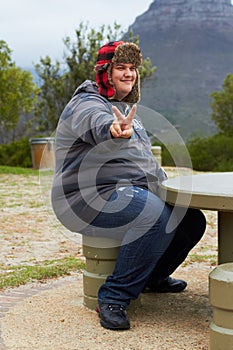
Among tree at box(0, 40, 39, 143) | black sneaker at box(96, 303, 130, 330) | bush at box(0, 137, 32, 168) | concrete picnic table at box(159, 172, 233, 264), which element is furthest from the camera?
tree at box(0, 40, 39, 143)

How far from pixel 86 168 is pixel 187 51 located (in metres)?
75.7

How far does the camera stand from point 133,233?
3.49 metres

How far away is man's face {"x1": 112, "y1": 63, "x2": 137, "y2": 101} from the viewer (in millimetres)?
3680

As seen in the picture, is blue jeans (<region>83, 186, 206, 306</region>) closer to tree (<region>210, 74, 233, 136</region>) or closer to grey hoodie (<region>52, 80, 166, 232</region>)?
grey hoodie (<region>52, 80, 166, 232</region>)

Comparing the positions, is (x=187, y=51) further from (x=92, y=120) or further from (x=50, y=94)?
(x=92, y=120)

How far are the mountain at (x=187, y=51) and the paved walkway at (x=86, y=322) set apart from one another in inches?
1601

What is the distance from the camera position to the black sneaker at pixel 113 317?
3.46m

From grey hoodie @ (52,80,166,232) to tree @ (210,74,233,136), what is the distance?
18.3 meters

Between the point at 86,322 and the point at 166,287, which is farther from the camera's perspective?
the point at 166,287

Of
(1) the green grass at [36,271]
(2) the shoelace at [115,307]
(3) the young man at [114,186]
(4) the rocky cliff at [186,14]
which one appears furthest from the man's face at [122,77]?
(4) the rocky cliff at [186,14]

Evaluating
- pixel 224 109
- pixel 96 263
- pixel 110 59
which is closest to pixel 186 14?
pixel 224 109

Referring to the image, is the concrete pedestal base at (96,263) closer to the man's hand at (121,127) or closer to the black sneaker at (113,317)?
the black sneaker at (113,317)

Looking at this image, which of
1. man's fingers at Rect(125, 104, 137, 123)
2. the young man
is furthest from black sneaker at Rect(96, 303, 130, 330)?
man's fingers at Rect(125, 104, 137, 123)

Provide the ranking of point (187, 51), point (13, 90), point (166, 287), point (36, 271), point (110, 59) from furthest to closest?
1. point (187, 51)
2. point (13, 90)
3. point (36, 271)
4. point (166, 287)
5. point (110, 59)
